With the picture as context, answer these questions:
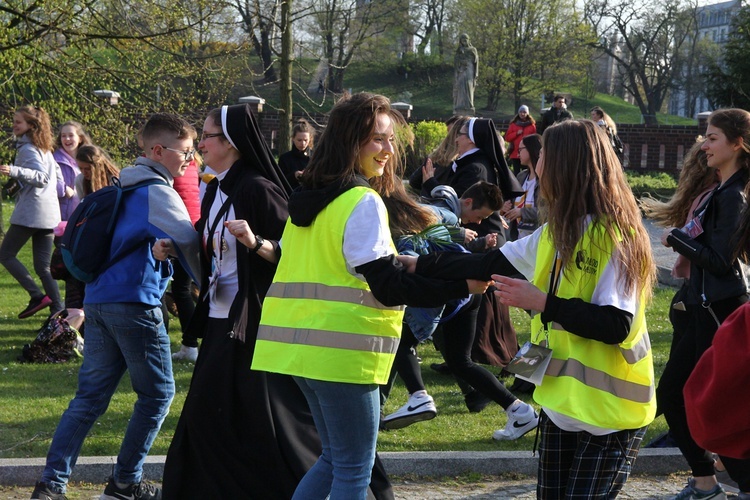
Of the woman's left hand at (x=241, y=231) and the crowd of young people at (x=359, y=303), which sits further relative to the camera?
the woman's left hand at (x=241, y=231)

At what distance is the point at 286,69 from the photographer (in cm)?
1670

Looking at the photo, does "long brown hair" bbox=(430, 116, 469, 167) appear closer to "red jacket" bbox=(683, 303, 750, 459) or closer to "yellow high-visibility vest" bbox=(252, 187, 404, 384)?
"yellow high-visibility vest" bbox=(252, 187, 404, 384)

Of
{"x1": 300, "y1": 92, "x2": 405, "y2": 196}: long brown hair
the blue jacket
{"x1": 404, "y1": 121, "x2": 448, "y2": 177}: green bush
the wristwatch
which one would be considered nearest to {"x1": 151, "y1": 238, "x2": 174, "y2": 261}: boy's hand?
the blue jacket

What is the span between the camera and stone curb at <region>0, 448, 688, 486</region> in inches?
205

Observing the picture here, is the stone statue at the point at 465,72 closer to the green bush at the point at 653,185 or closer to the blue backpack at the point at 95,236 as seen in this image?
the green bush at the point at 653,185

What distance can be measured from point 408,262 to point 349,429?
0.63 meters

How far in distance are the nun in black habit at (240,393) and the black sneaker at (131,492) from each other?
0.50 m

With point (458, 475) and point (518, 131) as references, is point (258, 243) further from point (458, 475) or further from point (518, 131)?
point (518, 131)

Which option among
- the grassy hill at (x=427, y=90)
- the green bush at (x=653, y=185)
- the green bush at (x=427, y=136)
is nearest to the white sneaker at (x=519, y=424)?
the green bush at (x=653, y=185)

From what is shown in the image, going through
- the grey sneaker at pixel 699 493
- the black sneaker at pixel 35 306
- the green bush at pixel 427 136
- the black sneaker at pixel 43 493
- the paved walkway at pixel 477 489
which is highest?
the green bush at pixel 427 136

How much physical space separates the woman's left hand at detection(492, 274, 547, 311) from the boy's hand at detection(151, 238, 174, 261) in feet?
5.73

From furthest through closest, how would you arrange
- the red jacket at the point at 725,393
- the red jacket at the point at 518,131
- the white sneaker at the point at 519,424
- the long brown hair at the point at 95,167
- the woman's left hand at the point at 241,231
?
the red jacket at the point at 518,131 → the long brown hair at the point at 95,167 → the white sneaker at the point at 519,424 → the woman's left hand at the point at 241,231 → the red jacket at the point at 725,393

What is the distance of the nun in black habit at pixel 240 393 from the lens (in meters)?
4.27

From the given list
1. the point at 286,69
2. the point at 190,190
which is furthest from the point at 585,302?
the point at 286,69
